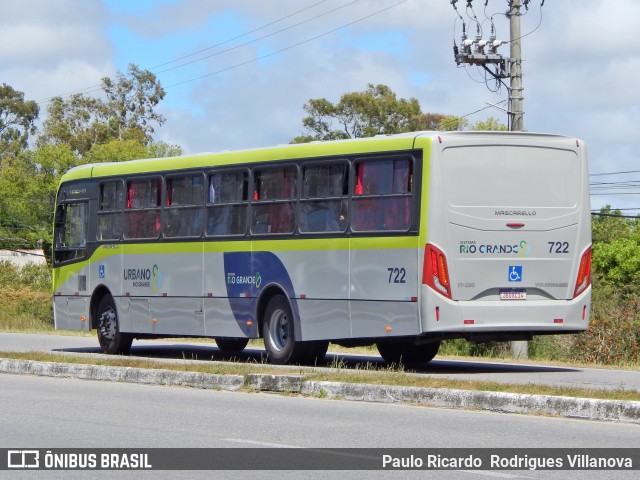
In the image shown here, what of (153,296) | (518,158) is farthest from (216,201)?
(518,158)

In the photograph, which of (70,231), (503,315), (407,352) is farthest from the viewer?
(70,231)

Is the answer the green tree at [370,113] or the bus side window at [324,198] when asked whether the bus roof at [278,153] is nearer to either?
the bus side window at [324,198]

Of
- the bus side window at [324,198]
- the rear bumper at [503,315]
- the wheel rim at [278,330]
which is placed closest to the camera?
the rear bumper at [503,315]

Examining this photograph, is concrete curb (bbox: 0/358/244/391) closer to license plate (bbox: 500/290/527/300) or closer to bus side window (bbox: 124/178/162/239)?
license plate (bbox: 500/290/527/300)

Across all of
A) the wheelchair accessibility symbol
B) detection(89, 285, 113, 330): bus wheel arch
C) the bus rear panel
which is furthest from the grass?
detection(89, 285, 113, 330): bus wheel arch

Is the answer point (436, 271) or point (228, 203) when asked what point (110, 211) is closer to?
point (228, 203)

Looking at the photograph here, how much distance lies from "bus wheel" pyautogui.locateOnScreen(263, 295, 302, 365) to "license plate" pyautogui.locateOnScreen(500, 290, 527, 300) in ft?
11.0

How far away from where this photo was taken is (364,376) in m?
15.8

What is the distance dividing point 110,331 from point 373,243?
22.8ft

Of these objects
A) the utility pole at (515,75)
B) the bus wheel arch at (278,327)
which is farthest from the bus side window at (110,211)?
the utility pole at (515,75)

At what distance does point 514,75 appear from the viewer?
3142 centimetres

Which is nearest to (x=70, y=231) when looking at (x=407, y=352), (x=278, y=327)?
(x=278, y=327)

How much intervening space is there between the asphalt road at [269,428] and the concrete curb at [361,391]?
251 mm

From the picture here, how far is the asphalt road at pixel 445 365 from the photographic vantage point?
1711 cm
